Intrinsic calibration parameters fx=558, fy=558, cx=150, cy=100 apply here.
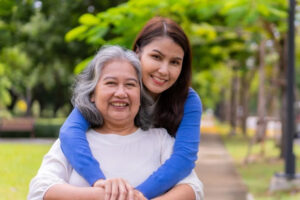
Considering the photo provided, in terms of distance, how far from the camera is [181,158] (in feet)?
Result: 7.76

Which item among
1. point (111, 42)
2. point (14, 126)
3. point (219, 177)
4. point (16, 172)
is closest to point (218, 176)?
point (219, 177)

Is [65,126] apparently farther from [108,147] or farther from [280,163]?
[280,163]

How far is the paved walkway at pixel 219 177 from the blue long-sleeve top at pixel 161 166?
6183 millimetres

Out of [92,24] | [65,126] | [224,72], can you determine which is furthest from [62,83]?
[65,126]

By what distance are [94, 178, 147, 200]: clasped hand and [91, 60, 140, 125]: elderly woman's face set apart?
11.2 inches

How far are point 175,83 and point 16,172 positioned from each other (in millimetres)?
1016

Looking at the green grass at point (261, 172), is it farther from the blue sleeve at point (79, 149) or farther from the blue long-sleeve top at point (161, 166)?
the blue sleeve at point (79, 149)

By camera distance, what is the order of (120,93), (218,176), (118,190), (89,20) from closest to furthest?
(118,190)
(120,93)
(89,20)
(218,176)

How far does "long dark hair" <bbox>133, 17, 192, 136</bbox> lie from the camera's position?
8.40ft

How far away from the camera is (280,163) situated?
13.1 m

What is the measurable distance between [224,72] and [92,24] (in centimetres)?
2419

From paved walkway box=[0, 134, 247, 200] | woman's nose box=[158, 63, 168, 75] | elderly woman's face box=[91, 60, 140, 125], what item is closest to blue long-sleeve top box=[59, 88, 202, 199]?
elderly woman's face box=[91, 60, 140, 125]

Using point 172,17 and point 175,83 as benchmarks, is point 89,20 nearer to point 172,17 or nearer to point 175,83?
point 172,17

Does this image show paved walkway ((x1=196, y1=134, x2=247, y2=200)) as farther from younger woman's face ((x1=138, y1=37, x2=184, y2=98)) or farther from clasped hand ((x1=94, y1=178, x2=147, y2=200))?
clasped hand ((x1=94, y1=178, x2=147, y2=200))
